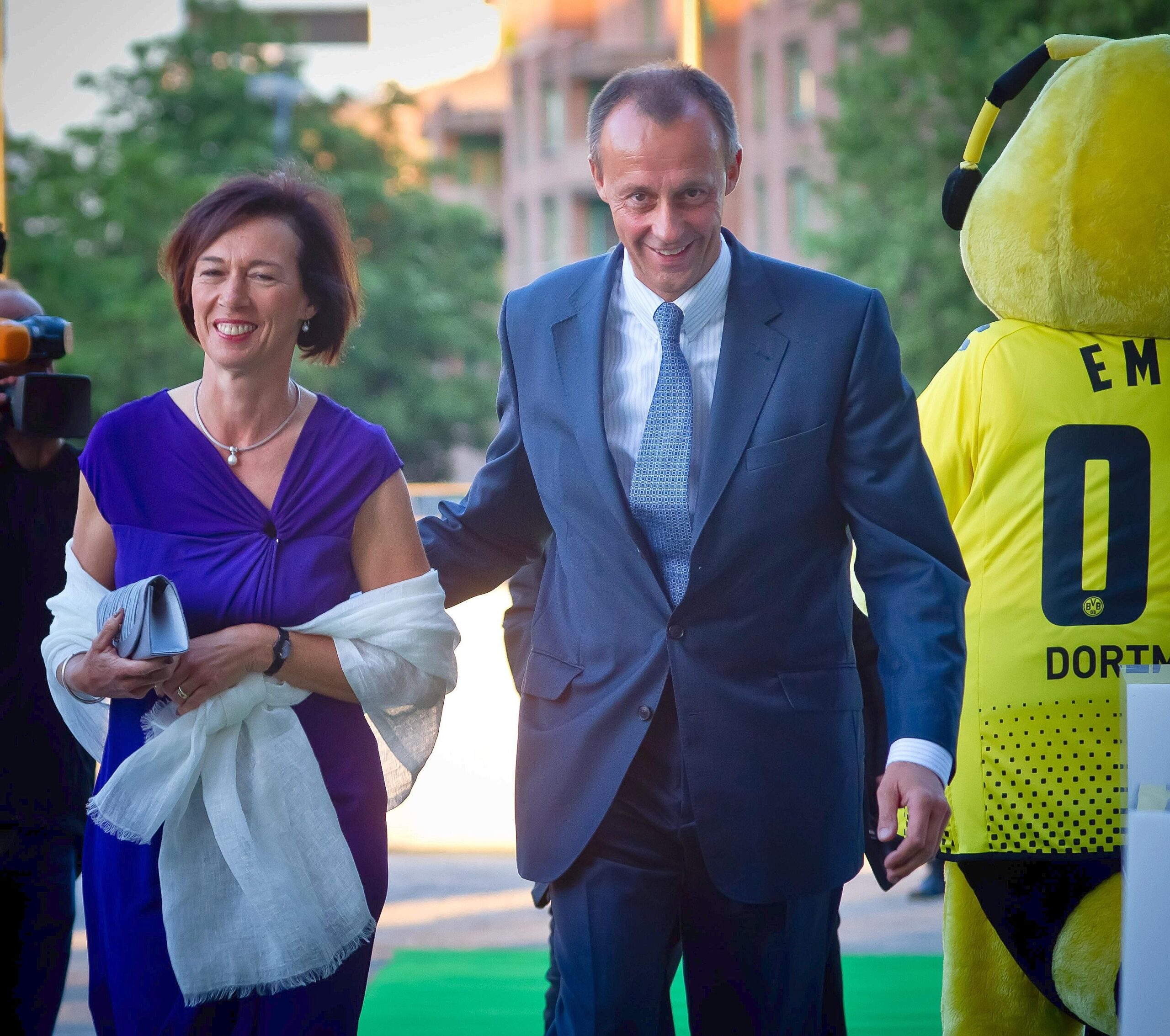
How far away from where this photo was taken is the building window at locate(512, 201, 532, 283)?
796 inches

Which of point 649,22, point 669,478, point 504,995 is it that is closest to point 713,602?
point 669,478

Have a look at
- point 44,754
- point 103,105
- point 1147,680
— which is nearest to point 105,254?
point 103,105

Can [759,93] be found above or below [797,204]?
above

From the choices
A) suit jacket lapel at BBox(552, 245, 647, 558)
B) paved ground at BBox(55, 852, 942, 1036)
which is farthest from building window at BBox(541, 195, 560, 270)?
suit jacket lapel at BBox(552, 245, 647, 558)

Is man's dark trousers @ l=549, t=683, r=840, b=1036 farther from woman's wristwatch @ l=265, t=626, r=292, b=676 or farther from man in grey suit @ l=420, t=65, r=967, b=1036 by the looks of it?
woman's wristwatch @ l=265, t=626, r=292, b=676

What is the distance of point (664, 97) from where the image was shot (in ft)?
6.77

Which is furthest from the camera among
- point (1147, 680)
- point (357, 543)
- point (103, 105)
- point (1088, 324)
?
point (103, 105)

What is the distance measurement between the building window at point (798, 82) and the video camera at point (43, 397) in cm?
1512

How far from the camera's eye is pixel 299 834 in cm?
213

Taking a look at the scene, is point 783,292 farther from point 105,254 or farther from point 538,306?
point 105,254

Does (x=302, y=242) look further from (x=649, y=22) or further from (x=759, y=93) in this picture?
(x=759, y=93)

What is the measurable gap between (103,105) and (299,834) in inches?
802

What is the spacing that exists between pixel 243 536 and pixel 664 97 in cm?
87

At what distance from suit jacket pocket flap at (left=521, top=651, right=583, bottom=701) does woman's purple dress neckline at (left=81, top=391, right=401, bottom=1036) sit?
10.8 inches
